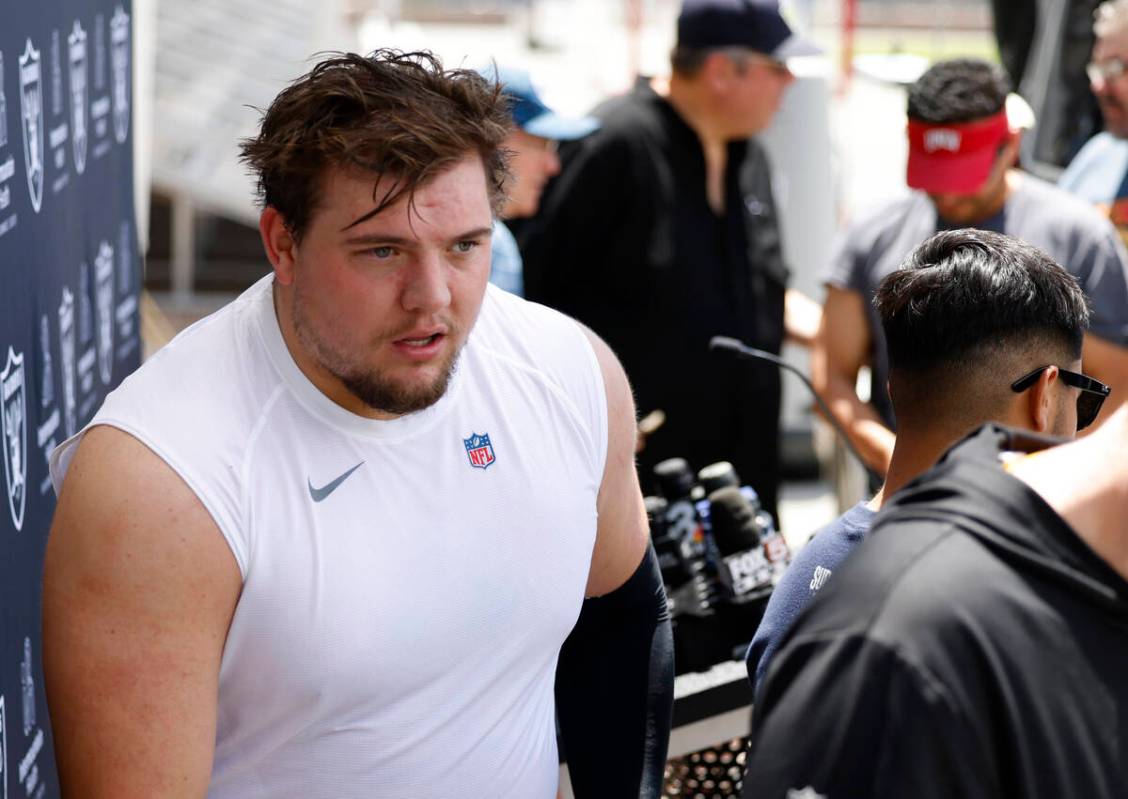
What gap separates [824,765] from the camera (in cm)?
118

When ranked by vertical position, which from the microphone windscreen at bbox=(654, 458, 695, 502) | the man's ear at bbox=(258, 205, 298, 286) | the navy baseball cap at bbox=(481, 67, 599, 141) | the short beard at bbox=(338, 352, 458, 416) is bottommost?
the microphone windscreen at bbox=(654, 458, 695, 502)

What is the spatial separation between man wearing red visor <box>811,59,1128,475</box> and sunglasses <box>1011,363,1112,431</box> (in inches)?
58.9

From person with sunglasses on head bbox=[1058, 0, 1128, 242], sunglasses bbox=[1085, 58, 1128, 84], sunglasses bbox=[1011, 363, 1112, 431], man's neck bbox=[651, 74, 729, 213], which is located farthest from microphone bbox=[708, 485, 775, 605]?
sunglasses bbox=[1085, 58, 1128, 84]

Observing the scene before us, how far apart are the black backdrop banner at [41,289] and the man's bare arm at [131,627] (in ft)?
1.86

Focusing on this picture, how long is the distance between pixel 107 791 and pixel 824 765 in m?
0.86

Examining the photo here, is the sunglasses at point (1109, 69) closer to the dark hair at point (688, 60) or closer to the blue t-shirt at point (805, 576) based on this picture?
the dark hair at point (688, 60)

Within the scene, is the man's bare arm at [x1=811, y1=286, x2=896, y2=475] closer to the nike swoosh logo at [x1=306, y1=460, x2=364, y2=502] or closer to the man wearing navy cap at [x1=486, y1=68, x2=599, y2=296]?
the man wearing navy cap at [x1=486, y1=68, x2=599, y2=296]

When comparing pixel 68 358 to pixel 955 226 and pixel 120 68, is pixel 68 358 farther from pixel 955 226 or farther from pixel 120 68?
pixel 955 226

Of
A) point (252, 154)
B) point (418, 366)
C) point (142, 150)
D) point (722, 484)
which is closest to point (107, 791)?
point (418, 366)

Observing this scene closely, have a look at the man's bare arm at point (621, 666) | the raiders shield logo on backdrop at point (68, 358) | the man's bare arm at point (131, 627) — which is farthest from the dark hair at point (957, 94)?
the man's bare arm at point (131, 627)

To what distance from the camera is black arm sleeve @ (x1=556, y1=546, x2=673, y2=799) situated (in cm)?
225

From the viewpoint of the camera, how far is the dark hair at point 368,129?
1.77 meters

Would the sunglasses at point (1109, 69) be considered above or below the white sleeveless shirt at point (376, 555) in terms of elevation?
above

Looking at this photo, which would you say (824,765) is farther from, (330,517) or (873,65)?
(873,65)
